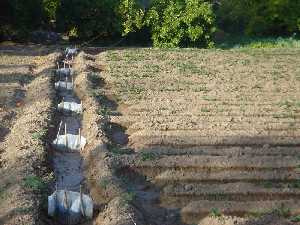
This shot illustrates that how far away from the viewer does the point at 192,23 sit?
957 inches

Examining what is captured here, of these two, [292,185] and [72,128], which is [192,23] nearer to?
[72,128]

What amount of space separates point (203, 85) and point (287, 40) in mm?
12685

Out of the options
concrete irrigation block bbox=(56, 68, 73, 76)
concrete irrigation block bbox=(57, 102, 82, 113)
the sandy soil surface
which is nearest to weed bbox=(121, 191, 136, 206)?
the sandy soil surface

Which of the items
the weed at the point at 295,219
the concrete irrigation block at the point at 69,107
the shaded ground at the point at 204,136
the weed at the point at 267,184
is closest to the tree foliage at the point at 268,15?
the shaded ground at the point at 204,136

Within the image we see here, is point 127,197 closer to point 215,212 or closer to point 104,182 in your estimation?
point 104,182

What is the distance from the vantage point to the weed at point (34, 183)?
7.92 m

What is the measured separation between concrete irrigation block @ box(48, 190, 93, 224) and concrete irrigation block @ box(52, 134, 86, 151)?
106 inches

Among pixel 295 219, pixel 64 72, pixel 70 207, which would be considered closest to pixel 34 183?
pixel 70 207

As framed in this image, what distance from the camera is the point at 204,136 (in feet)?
34.7

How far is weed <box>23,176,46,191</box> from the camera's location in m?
7.92

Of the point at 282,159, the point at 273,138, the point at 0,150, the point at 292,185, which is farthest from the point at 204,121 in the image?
the point at 0,150

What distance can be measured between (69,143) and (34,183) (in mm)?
2246

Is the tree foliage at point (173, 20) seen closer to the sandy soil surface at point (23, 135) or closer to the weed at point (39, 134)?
the sandy soil surface at point (23, 135)

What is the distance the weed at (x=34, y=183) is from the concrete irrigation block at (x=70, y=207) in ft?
1.57
